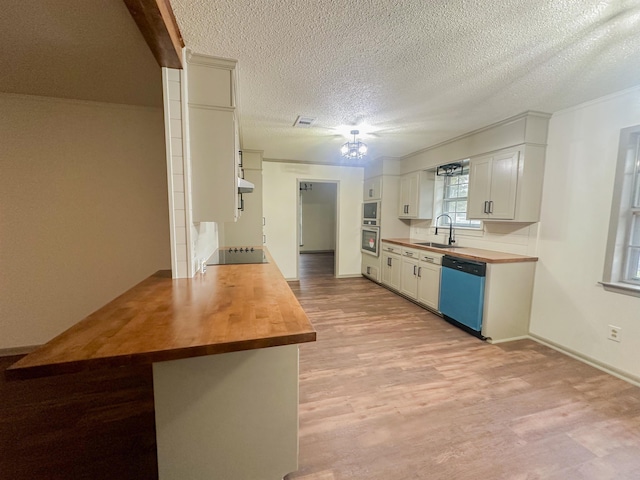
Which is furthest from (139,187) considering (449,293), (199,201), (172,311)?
(449,293)

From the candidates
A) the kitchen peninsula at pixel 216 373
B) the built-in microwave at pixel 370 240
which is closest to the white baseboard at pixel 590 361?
the built-in microwave at pixel 370 240

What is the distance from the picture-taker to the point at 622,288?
7.38 ft

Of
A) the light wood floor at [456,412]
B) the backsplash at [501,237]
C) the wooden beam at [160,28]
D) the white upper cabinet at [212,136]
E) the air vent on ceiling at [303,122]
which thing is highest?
the air vent on ceiling at [303,122]

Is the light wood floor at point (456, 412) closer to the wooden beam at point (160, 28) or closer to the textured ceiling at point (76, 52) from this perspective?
the wooden beam at point (160, 28)

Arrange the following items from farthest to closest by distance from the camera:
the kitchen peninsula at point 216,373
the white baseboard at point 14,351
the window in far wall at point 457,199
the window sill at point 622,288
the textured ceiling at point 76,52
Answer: the window in far wall at point 457,199 → the white baseboard at point 14,351 → the window sill at point 622,288 → the textured ceiling at point 76,52 → the kitchen peninsula at point 216,373

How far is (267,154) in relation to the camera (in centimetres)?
479

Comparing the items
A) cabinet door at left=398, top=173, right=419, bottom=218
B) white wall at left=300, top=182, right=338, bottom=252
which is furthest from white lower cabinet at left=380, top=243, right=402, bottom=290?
white wall at left=300, top=182, right=338, bottom=252

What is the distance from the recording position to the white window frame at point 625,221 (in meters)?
2.25

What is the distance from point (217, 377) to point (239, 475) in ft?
1.67

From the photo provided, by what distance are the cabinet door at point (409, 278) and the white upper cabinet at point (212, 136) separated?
3.03m

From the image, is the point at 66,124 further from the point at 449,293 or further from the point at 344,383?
the point at 449,293

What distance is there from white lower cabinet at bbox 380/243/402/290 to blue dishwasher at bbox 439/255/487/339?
107 centimetres

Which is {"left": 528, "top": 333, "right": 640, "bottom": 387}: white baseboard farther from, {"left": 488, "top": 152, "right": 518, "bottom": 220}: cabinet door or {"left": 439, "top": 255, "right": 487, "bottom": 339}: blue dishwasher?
{"left": 488, "top": 152, "right": 518, "bottom": 220}: cabinet door

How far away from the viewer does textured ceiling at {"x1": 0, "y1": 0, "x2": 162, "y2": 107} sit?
1371 millimetres
